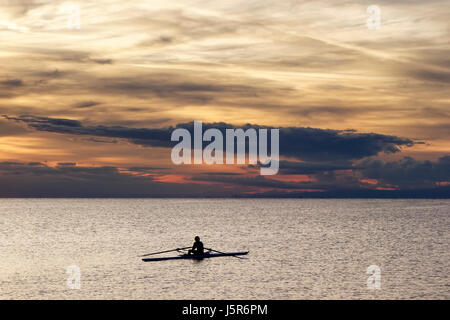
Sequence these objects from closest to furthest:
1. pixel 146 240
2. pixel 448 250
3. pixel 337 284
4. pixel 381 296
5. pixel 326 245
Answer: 1. pixel 381 296
2. pixel 337 284
3. pixel 448 250
4. pixel 326 245
5. pixel 146 240

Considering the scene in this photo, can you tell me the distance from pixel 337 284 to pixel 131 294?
653 inches

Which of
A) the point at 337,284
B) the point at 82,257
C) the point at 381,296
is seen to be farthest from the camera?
the point at 82,257

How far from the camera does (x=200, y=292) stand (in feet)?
139

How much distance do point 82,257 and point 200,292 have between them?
27.0 m

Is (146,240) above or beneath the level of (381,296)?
above

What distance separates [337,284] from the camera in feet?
148

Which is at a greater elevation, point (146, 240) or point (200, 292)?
point (146, 240)

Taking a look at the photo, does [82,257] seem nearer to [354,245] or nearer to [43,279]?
[43,279]
